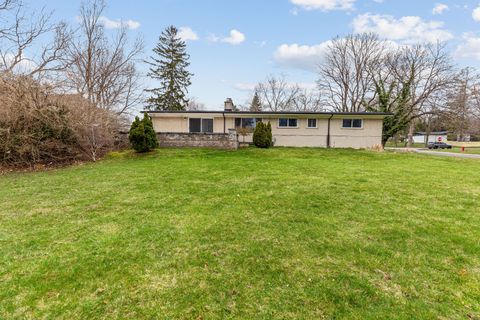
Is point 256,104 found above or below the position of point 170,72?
below

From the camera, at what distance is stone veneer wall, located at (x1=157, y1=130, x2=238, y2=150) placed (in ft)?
50.1

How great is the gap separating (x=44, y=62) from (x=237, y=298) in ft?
50.9

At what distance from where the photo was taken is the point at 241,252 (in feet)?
10.8

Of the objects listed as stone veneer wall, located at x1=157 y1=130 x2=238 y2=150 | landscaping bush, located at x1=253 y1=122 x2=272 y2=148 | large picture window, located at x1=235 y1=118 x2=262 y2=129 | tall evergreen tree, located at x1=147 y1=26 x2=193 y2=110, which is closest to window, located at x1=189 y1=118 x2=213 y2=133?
large picture window, located at x1=235 y1=118 x2=262 y2=129

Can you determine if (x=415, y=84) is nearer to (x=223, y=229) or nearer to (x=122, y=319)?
(x=223, y=229)

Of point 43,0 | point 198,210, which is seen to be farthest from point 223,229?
point 43,0

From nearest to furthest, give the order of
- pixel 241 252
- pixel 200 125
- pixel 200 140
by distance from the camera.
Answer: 1. pixel 241 252
2. pixel 200 140
3. pixel 200 125

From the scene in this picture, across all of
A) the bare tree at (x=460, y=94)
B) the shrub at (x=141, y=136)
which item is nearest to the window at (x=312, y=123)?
the shrub at (x=141, y=136)

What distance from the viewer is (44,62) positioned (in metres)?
12.5

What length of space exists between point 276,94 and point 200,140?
30244 mm

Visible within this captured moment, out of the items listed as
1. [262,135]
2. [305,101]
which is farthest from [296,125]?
[305,101]

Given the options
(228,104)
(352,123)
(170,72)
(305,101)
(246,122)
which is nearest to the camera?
(352,123)

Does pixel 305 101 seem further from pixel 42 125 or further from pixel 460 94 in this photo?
pixel 42 125

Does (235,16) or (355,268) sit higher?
(235,16)
